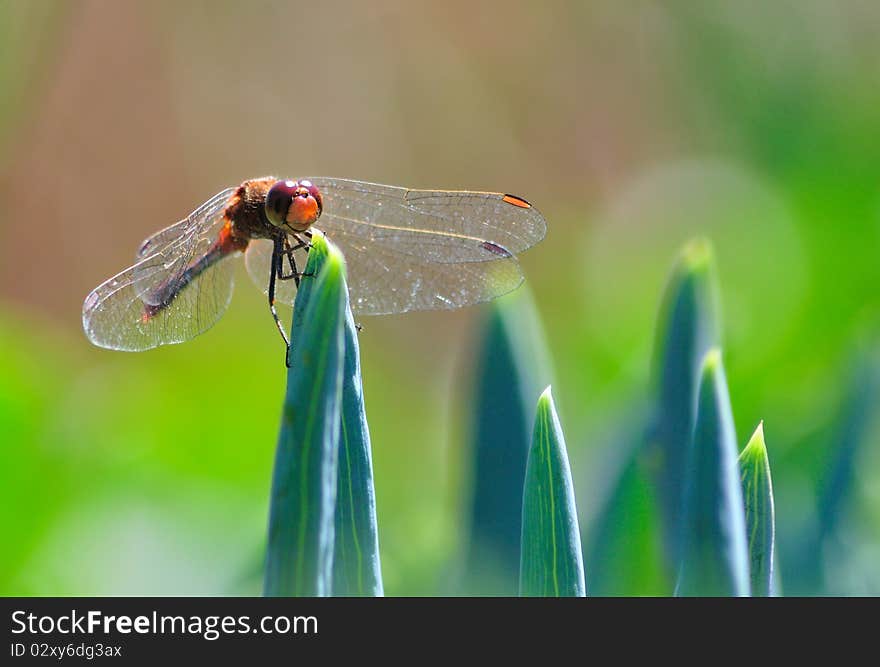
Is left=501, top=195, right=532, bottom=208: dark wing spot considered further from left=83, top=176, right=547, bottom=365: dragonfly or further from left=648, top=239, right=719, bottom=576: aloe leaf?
left=648, top=239, right=719, bottom=576: aloe leaf

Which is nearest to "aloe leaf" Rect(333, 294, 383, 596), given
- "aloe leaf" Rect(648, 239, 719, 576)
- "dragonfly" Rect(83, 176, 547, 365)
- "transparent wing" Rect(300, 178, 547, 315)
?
"aloe leaf" Rect(648, 239, 719, 576)

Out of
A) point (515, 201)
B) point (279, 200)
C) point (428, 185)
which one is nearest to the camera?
point (279, 200)

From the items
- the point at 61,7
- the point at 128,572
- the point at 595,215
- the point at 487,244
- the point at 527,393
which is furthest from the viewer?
the point at 595,215

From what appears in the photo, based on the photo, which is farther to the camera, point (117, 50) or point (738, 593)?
point (117, 50)

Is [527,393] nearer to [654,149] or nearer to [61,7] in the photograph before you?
[61,7]

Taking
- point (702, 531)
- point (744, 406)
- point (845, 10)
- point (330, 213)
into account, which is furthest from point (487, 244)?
point (845, 10)

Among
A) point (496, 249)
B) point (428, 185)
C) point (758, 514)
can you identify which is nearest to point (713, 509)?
point (758, 514)

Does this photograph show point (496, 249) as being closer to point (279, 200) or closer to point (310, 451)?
point (279, 200)
